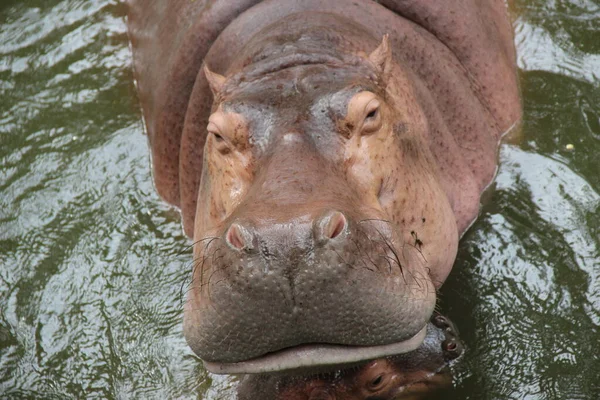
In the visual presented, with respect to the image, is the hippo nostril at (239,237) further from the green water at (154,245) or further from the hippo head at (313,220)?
the green water at (154,245)

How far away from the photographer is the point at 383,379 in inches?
155

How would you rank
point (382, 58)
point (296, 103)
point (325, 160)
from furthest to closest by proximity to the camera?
point (382, 58), point (296, 103), point (325, 160)

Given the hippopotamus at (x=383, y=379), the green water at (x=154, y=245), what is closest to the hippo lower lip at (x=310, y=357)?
the hippopotamus at (x=383, y=379)

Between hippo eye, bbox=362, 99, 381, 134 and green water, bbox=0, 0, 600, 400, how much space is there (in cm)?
142

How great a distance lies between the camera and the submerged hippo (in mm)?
2979

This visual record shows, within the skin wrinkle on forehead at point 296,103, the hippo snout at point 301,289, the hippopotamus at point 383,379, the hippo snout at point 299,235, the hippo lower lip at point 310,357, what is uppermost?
the hippo snout at point 299,235

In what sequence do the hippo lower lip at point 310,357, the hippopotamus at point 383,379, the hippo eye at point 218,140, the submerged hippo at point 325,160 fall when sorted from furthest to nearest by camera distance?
the hippopotamus at point 383,379, the hippo eye at point 218,140, the hippo lower lip at point 310,357, the submerged hippo at point 325,160

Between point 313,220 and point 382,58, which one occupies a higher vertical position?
point 313,220

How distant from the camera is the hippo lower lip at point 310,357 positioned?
10.3 ft

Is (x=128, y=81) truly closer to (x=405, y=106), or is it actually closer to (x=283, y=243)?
(x=405, y=106)

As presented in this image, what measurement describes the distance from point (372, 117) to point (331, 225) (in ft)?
2.54

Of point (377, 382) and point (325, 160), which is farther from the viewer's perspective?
point (377, 382)

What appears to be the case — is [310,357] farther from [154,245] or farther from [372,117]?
[154,245]

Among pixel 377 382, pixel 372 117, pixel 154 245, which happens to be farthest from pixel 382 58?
pixel 154 245
